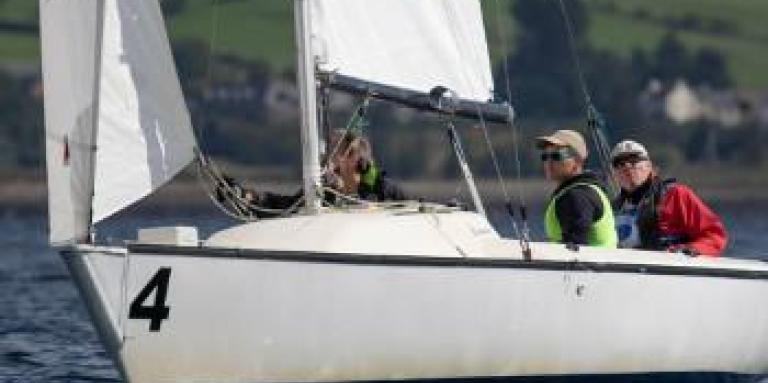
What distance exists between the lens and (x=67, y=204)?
1497 centimetres

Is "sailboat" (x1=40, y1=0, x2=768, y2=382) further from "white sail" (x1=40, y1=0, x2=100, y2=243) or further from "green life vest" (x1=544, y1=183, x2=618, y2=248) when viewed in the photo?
"green life vest" (x1=544, y1=183, x2=618, y2=248)

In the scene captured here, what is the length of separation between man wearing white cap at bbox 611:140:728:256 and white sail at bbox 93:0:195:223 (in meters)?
3.01

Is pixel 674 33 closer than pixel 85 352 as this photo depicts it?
No

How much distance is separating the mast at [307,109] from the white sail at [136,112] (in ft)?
2.34

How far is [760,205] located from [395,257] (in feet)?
299

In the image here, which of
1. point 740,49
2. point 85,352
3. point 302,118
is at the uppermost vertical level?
point 740,49

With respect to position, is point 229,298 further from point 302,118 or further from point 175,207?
point 175,207

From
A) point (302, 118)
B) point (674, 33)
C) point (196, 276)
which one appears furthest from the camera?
point (674, 33)

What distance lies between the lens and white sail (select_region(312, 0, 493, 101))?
16.1 metres

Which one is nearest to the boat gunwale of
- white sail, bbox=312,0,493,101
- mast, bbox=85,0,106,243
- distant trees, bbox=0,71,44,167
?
mast, bbox=85,0,106,243

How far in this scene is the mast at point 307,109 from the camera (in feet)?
51.2

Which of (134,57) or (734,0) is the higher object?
(734,0)

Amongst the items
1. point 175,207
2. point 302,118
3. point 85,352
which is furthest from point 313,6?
point 175,207

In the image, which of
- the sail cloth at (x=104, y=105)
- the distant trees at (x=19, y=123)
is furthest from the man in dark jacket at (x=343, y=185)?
the distant trees at (x=19, y=123)
